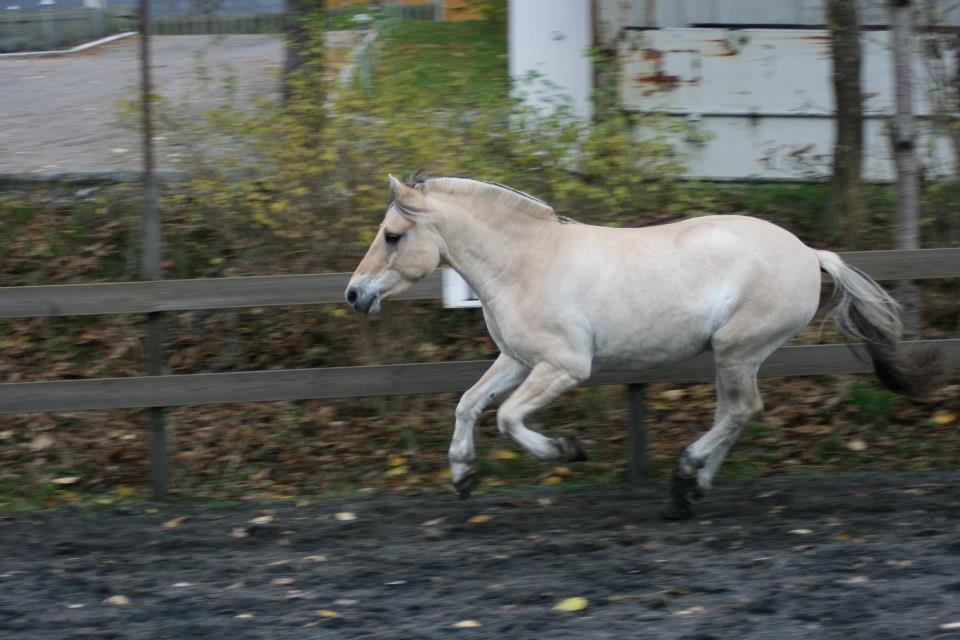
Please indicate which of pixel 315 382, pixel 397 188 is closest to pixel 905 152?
pixel 397 188

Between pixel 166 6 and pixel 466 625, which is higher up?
pixel 166 6

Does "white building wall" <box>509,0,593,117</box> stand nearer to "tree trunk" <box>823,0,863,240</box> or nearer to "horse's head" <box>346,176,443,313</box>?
"tree trunk" <box>823,0,863,240</box>

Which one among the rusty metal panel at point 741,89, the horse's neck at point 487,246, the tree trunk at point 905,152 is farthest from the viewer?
the rusty metal panel at point 741,89

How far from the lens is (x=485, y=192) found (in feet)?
18.4

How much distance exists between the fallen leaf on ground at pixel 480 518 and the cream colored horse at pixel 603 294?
0.58 feet

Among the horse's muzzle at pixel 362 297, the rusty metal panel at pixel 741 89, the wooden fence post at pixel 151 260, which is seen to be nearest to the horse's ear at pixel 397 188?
the horse's muzzle at pixel 362 297

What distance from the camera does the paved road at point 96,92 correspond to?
10625mm

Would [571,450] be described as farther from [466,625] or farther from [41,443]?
[41,443]

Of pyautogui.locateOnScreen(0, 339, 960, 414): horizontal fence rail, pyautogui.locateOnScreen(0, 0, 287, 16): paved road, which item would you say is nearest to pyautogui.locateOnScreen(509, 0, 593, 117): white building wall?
pyautogui.locateOnScreen(0, 339, 960, 414): horizontal fence rail

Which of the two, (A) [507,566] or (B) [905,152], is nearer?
(A) [507,566]

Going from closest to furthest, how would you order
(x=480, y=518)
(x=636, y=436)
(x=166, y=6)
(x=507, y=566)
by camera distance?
1. (x=507, y=566)
2. (x=480, y=518)
3. (x=636, y=436)
4. (x=166, y=6)

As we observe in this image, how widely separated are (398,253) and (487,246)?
1.42 feet

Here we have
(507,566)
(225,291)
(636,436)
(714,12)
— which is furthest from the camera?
(714,12)

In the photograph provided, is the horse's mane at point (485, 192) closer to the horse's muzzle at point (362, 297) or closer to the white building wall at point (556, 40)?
the horse's muzzle at point (362, 297)
